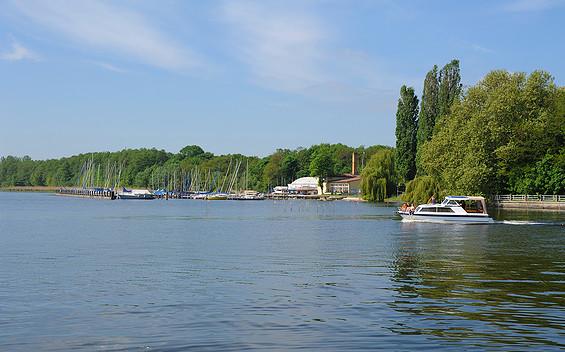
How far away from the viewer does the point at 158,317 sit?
16.3m

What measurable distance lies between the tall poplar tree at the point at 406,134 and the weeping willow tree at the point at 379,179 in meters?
12.3

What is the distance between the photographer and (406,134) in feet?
384

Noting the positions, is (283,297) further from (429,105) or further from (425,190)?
(429,105)

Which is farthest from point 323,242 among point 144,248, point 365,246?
point 144,248

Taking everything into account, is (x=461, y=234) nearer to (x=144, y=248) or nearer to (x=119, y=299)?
(x=144, y=248)

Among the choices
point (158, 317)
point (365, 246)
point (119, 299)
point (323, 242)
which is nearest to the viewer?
point (158, 317)

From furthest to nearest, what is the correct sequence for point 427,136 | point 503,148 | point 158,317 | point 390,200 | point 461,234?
1. point 390,200
2. point 427,136
3. point 503,148
4. point 461,234
5. point 158,317

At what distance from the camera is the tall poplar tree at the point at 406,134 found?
11569 centimetres

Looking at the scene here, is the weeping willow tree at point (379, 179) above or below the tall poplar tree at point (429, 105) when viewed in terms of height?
below

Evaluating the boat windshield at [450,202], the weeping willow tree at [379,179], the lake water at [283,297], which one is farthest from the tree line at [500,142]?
the lake water at [283,297]

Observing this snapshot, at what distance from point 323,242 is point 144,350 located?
91.4 feet

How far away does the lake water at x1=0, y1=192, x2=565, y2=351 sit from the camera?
13.8 meters

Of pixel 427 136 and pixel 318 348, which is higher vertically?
pixel 427 136

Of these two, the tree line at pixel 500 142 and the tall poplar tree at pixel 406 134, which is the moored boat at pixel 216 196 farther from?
the tree line at pixel 500 142
